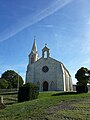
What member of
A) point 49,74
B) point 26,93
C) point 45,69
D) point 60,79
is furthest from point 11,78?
point 26,93

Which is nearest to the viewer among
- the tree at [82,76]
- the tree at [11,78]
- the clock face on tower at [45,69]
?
the tree at [82,76]

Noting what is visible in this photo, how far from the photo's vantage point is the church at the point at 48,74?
5607cm

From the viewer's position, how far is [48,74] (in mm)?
57844

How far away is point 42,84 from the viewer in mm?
57625

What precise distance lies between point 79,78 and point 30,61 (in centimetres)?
2129

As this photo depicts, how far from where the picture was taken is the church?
56.1 m

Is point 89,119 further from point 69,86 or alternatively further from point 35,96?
point 69,86

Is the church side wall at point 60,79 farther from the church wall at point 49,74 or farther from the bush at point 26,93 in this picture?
the bush at point 26,93

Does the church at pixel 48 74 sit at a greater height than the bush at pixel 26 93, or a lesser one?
greater

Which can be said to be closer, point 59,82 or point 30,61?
point 59,82

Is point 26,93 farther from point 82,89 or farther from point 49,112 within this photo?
point 82,89

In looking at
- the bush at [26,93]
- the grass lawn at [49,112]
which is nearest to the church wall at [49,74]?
the bush at [26,93]

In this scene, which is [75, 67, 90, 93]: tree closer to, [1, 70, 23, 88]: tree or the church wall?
the church wall

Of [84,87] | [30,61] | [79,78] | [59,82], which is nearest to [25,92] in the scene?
[84,87]
